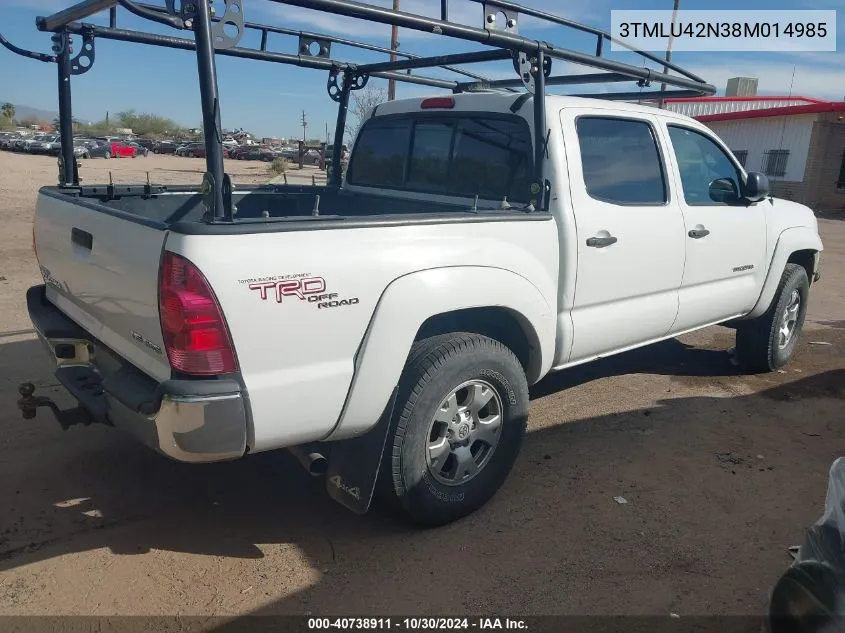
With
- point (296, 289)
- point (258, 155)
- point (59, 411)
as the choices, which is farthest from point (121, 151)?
point (296, 289)

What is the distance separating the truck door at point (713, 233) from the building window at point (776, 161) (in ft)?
73.3

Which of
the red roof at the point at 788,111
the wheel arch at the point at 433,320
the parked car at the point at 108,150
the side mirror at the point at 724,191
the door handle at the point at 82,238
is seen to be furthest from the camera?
the parked car at the point at 108,150

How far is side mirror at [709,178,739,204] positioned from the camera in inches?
187

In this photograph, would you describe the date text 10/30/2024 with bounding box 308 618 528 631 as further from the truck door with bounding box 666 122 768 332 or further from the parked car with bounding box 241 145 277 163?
the parked car with bounding box 241 145 277 163

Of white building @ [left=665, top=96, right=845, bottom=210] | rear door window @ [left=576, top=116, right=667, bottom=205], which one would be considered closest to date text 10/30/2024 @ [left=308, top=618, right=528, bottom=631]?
rear door window @ [left=576, top=116, right=667, bottom=205]

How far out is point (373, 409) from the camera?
9.43 feet

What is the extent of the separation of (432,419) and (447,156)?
1.86 meters

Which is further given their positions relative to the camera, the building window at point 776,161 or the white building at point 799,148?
the building window at point 776,161

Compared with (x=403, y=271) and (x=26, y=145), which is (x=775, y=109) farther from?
(x=26, y=145)

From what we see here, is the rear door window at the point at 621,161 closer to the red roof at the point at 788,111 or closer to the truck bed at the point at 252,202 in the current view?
the truck bed at the point at 252,202

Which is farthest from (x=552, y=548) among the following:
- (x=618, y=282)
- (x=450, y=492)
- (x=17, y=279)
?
(x=17, y=279)

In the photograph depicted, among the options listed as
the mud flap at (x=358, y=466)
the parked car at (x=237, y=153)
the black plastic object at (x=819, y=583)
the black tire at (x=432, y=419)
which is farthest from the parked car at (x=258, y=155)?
the black plastic object at (x=819, y=583)

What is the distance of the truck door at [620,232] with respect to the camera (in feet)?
Result: 12.3

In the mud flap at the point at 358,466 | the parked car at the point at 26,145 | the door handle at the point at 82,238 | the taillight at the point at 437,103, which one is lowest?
the mud flap at the point at 358,466
